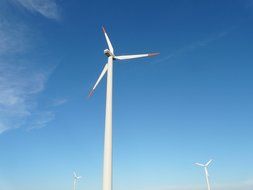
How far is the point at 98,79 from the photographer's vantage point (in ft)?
179

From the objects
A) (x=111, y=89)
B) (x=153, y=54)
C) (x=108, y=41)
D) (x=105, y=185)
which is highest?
(x=108, y=41)

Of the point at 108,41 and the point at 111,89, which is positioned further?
the point at 108,41

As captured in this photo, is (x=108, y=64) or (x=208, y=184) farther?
(x=208, y=184)

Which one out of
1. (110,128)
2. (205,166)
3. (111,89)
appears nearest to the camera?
(110,128)

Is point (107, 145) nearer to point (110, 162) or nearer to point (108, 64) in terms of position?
point (110, 162)

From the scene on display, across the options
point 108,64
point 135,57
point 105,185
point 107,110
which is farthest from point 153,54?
point 105,185

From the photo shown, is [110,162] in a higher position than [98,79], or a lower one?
lower

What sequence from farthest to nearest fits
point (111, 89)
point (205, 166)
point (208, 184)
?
point (205, 166) → point (208, 184) → point (111, 89)

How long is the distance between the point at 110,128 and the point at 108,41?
2145 centimetres

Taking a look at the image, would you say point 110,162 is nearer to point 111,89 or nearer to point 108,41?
point 111,89

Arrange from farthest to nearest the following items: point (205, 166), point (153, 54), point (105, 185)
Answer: point (205, 166), point (153, 54), point (105, 185)

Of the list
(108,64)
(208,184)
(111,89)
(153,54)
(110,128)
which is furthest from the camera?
(208,184)

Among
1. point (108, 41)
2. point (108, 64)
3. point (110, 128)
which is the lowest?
point (110, 128)

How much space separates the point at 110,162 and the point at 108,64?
1753 cm
